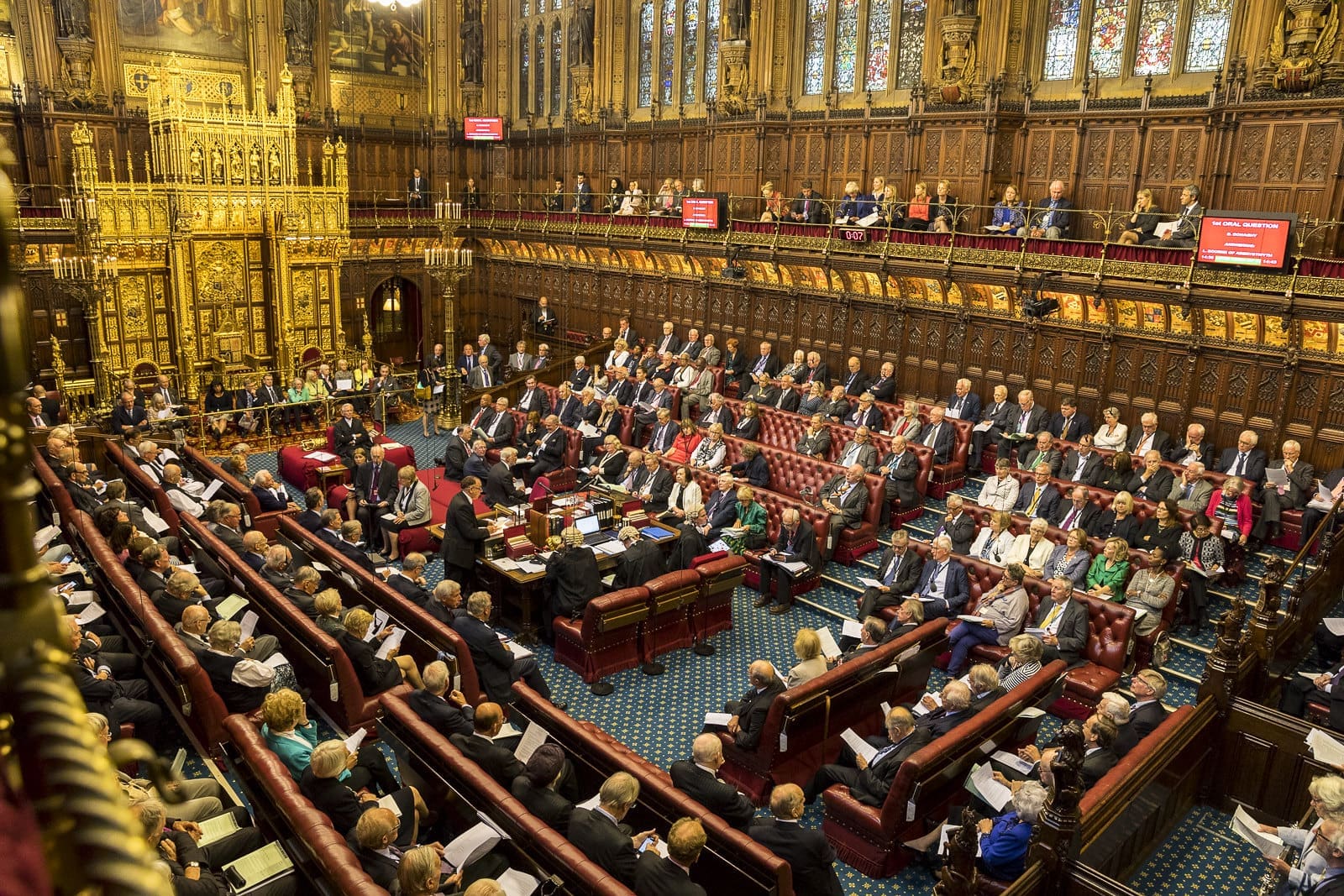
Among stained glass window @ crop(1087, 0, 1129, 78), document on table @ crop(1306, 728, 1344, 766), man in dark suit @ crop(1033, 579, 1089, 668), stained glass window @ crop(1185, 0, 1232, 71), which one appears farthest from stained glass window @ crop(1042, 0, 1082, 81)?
document on table @ crop(1306, 728, 1344, 766)

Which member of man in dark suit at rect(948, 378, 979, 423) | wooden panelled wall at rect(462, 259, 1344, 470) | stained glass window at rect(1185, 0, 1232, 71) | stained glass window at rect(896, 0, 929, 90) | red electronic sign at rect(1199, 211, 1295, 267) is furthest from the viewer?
stained glass window at rect(896, 0, 929, 90)

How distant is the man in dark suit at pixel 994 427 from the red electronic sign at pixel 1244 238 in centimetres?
328

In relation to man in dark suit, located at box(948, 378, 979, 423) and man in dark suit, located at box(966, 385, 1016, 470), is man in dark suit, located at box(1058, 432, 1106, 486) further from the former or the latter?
man in dark suit, located at box(948, 378, 979, 423)

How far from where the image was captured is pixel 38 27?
1961 centimetres

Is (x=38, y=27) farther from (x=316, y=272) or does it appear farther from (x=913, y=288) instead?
(x=913, y=288)

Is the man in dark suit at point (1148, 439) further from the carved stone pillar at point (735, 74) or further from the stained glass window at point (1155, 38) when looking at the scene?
the carved stone pillar at point (735, 74)

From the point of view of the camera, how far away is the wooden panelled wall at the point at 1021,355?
1218cm

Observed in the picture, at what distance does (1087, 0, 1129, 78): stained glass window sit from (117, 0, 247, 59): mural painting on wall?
1969 cm

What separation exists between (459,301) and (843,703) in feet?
71.8

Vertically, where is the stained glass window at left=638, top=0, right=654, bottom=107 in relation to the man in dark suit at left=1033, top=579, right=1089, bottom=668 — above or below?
above

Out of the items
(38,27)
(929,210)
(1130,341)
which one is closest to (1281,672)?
(1130,341)

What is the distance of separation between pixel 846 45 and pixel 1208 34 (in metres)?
6.91

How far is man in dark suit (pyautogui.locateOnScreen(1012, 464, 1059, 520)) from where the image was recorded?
11.3m

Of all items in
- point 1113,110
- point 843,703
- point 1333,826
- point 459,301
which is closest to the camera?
point 1333,826
